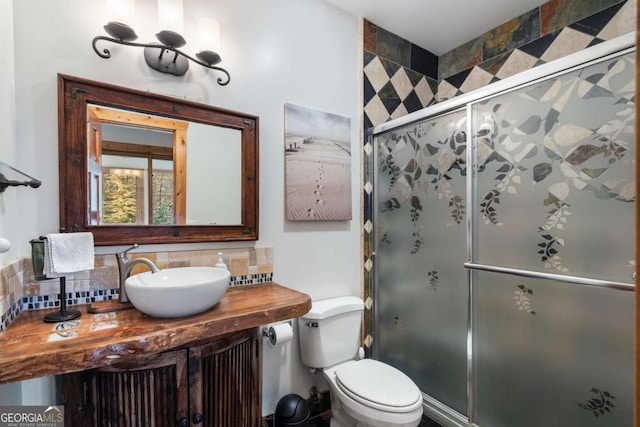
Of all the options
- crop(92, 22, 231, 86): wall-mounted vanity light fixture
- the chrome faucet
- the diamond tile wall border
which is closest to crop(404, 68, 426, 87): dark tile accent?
the diamond tile wall border

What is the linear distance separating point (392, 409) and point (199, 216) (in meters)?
1.26

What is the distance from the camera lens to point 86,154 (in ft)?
4.02

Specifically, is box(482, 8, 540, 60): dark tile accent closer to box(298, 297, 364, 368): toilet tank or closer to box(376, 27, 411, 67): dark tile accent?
box(376, 27, 411, 67): dark tile accent

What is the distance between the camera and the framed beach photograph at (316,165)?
1.76 meters

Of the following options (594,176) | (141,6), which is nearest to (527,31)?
(594,176)

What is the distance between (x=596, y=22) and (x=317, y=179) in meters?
1.84

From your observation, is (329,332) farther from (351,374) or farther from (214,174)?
(214,174)

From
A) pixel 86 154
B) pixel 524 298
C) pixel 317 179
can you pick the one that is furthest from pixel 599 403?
pixel 86 154

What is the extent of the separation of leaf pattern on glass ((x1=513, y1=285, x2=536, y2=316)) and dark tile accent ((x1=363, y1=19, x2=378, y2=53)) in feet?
5.87

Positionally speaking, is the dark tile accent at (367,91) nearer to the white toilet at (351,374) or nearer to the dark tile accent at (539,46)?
the dark tile accent at (539,46)

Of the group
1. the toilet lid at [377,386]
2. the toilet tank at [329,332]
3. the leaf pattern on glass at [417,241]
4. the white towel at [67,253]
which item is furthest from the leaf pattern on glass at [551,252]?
the white towel at [67,253]

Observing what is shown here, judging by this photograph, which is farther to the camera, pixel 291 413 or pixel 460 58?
pixel 460 58

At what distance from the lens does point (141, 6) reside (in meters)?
1.34

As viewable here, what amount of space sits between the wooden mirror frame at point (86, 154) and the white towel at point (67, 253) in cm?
15
